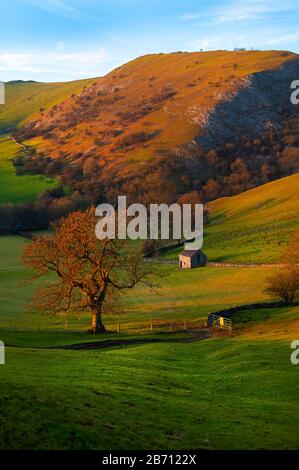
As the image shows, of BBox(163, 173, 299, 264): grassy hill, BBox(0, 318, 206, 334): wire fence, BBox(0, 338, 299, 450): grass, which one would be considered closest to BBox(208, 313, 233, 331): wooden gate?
BBox(0, 318, 206, 334): wire fence

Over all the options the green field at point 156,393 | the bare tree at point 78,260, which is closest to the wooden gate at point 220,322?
the green field at point 156,393

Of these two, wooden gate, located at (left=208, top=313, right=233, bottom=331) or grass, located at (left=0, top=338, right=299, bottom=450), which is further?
wooden gate, located at (left=208, top=313, right=233, bottom=331)

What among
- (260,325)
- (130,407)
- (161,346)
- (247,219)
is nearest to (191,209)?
(247,219)

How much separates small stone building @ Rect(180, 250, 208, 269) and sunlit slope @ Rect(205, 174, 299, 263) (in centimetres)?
336

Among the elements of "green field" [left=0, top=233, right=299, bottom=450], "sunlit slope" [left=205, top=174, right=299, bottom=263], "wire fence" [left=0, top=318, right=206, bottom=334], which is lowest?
"wire fence" [left=0, top=318, right=206, bottom=334]

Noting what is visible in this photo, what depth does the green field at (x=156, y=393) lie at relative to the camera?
2084 cm

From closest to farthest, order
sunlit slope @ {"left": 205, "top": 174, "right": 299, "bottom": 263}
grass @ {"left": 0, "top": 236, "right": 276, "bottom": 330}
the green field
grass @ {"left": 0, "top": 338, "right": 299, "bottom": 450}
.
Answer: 1. grass @ {"left": 0, "top": 338, "right": 299, "bottom": 450}
2. the green field
3. grass @ {"left": 0, "top": 236, "right": 276, "bottom": 330}
4. sunlit slope @ {"left": 205, "top": 174, "right": 299, "bottom": 263}

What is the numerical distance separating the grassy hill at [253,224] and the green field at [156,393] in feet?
153

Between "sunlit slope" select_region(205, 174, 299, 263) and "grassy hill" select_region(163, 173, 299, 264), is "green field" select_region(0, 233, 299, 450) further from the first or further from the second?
"grassy hill" select_region(163, 173, 299, 264)

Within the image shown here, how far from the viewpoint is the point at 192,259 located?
106 metres

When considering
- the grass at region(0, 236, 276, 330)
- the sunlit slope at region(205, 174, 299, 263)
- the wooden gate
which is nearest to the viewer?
the wooden gate

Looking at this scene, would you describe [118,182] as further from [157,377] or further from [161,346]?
[157,377]

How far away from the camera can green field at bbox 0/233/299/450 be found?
68.4 ft

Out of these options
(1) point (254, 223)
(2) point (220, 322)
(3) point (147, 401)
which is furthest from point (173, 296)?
(3) point (147, 401)
